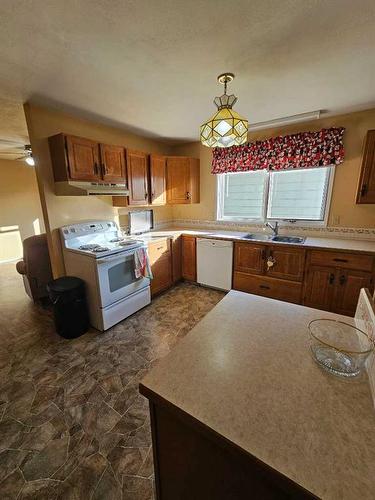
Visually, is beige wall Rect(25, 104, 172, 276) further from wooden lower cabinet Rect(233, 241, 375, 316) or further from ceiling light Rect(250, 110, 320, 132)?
wooden lower cabinet Rect(233, 241, 375, 316)

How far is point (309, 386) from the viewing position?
0.74 metres

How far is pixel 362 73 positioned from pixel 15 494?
367cm

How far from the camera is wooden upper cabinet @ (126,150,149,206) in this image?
305 cm

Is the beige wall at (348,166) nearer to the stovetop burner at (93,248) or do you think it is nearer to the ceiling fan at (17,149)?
the stovetop burner at (93,248)

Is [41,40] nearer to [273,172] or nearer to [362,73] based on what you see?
[362,73]

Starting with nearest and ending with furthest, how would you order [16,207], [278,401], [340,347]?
[278,401] < [340,347] < [16,207]

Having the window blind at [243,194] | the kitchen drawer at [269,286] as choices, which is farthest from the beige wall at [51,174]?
the kitchen drawer at [269,286]

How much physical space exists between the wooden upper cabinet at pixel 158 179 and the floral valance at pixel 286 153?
33.4 inches

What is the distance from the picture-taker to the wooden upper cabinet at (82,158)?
2386mm

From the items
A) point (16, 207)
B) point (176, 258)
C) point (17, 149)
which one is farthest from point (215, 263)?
point (16, 207)

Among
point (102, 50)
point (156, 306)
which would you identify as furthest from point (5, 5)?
point (156, 306)

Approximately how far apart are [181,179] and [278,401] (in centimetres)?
351

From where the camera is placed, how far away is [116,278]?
8.52 ft

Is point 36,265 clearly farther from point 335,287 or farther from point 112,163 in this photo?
point 335,287
